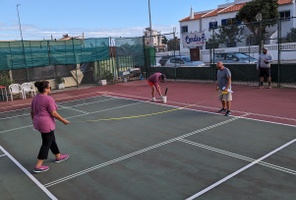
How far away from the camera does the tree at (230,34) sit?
57.4 ft

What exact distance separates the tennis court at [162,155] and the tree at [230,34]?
7.19 metres

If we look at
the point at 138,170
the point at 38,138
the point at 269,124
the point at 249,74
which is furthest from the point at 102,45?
the point at 138,170

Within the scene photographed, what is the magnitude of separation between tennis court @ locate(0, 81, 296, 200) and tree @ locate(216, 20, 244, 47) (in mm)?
7194

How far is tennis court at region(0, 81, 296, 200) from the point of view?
198 inches

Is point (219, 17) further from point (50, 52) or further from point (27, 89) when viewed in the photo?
point (27, 89)

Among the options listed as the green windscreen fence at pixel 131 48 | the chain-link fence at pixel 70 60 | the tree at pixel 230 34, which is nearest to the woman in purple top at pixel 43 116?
the chain-link fence at pixel 70 60

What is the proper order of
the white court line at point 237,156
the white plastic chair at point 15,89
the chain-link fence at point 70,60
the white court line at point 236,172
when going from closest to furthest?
the white court line at point 236,172
the white court line at point 237,156
the white plastic chair at point 15,89
the chain-link fence at point 70,60

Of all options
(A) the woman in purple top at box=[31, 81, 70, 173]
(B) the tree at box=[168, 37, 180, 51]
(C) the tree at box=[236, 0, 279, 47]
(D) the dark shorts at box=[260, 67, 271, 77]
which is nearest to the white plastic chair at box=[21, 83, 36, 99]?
(B) the tree at box=[168, 37, 180, 51]

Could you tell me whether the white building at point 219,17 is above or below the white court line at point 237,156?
above

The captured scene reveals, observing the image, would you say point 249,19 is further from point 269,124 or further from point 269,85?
point 269,124

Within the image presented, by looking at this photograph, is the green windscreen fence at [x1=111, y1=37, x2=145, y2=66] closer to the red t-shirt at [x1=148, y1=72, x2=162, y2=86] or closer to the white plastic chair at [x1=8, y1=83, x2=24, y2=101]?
the white plastic chair at [x1=8, y1=83, x2=24, y2=101]

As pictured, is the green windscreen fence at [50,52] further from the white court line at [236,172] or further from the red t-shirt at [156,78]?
the white court line at [236,172]

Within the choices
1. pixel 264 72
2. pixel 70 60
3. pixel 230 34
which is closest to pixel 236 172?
pixel 264 72

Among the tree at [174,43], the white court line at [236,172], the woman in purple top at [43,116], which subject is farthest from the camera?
the tree at [174,43]
